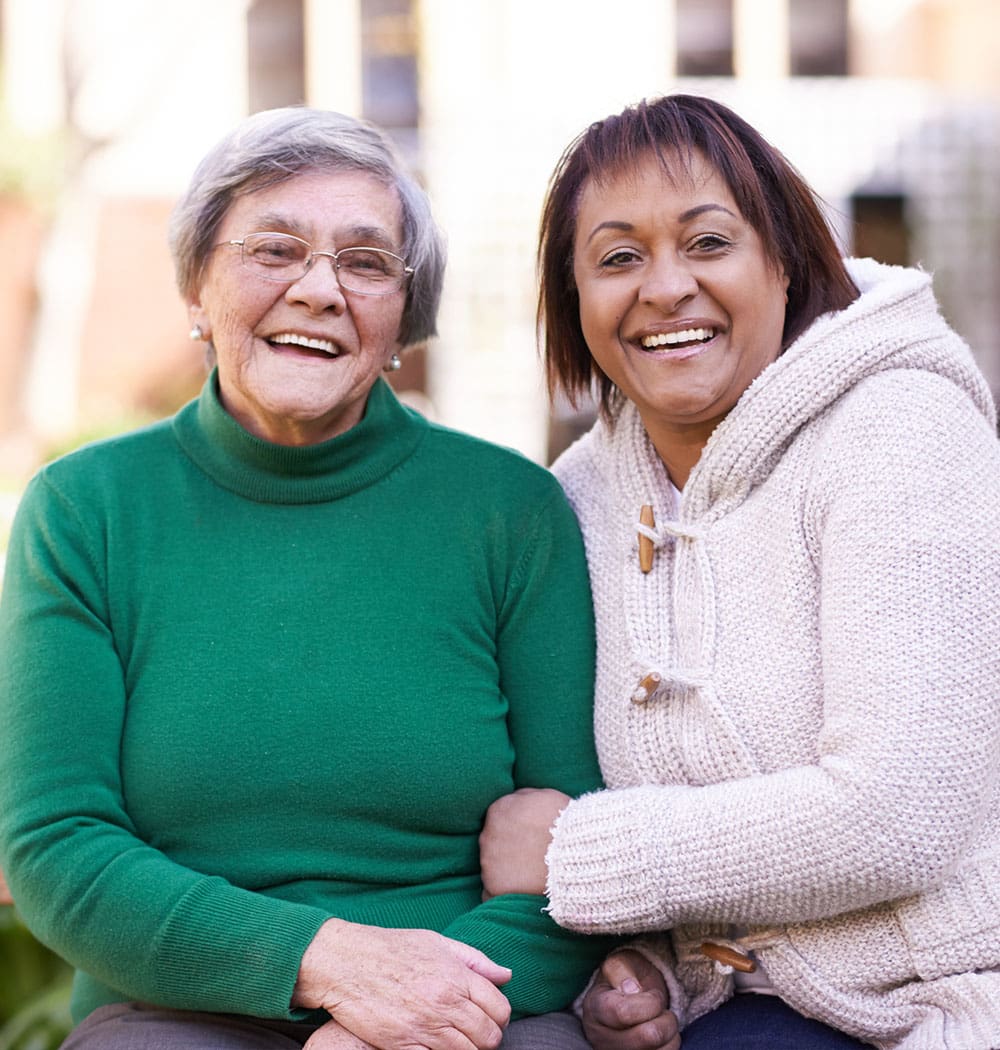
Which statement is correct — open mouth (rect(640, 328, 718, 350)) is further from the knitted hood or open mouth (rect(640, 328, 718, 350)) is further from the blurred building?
the blurred building

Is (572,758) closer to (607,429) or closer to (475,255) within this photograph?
(607,429)

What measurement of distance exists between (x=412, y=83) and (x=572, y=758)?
33.0 ft

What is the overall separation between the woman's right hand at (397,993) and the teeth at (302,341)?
0.92 m

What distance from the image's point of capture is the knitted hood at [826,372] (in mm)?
2006

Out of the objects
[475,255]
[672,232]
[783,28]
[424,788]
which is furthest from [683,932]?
[783,28]

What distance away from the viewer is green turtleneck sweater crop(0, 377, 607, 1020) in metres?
1.96

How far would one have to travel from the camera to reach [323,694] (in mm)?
2113

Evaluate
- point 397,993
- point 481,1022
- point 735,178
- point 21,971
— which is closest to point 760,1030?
point 481,1022

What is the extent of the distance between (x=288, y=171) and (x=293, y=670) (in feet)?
2.64

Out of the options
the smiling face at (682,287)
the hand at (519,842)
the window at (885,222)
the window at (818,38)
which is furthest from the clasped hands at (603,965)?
the window at (818,38)

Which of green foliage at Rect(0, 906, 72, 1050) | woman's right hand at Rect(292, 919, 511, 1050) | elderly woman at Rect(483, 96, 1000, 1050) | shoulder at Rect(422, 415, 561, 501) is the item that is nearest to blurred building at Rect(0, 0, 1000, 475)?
green foliage at Rect(0, 906, 72, 1050)

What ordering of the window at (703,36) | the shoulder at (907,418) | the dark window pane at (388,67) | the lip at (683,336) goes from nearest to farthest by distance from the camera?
the shoulder at (907,418)
the lip at (683,336)
the dark window pane at (388,67)
the window at (703,36)

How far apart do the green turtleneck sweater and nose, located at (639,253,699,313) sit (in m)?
0.41

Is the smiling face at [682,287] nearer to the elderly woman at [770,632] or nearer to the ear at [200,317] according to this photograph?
the elderly woman at [770,632]
